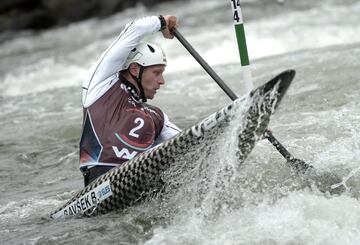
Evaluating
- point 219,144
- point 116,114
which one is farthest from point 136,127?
point 219,144

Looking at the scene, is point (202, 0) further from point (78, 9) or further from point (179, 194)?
point (179, 194)

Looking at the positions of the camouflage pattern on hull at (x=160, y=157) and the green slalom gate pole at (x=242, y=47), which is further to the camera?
the green slalom gate pole at (x=242, y=47)

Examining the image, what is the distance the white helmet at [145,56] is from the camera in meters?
5.60

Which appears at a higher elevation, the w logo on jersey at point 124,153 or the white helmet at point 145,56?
the white helmet at point 145,56

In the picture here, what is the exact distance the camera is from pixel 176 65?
14.3m

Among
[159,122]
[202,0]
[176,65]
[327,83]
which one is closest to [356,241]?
[159,122]

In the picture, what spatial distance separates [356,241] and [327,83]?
226 inches

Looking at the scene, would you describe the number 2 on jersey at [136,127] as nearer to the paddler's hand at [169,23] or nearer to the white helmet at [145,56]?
the white helmet at [145,56]

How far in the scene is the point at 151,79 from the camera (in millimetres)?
5637

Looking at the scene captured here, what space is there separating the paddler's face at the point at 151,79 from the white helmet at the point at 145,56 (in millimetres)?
41

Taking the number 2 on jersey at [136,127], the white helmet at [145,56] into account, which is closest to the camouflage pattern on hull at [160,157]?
the number 2 on jersey at [136,127]

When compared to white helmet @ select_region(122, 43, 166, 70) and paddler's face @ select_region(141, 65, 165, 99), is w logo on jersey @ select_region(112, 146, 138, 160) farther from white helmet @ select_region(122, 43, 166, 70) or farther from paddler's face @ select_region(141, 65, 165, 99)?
white helmet @ select_region(122, 43, 166, 70)

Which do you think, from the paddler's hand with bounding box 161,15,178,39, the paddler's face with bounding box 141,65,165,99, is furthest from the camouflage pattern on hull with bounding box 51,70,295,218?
the paddler's hand with bounding box 161,15,178,39

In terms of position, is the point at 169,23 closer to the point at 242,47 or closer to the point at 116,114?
the point at 242,47
